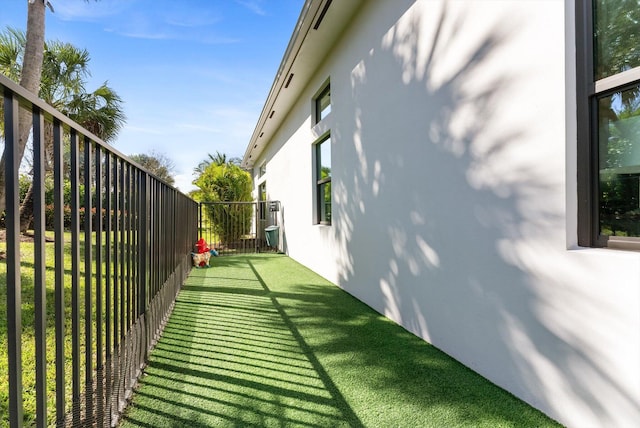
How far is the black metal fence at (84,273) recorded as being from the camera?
867 millimetres

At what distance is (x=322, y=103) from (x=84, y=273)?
202 inches

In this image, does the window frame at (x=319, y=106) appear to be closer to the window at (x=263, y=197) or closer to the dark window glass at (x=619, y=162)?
the dark window glass at (x=619, y=162)

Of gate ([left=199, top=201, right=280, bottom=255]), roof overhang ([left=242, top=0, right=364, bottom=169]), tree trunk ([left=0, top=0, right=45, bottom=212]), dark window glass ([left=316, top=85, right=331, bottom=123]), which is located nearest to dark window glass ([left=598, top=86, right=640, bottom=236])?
roof overhang ([left=242, top=0, right=364, bottom=169])

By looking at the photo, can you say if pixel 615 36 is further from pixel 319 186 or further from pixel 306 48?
pixel 319 186

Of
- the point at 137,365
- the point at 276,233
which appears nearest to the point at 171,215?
the point at 137,365

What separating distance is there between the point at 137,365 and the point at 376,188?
8.50ft

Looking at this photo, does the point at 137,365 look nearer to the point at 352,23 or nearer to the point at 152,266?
the point at 152,266

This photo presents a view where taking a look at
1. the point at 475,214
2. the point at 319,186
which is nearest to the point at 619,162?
the point at 475,214

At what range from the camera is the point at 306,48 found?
203 inches

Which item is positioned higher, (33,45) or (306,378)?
(33,45)

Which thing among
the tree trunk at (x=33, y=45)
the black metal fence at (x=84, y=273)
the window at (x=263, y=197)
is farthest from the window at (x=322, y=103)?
the window at (x=263, y=197)

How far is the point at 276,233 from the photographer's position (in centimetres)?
942

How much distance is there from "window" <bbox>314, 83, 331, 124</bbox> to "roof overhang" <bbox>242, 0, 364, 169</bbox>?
417 mm

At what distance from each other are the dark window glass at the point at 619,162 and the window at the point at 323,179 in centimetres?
406
